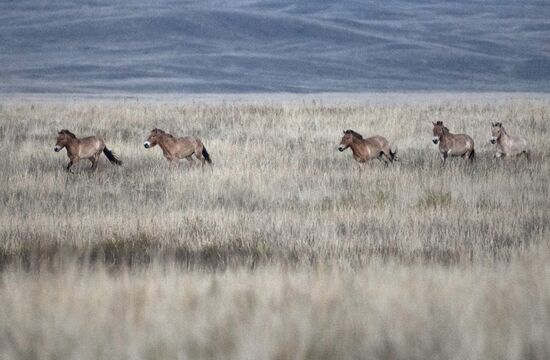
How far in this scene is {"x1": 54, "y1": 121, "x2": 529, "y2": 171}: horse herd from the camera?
51.2 feet

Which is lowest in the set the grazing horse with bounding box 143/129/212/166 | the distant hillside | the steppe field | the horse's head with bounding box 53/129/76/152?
the steppe field

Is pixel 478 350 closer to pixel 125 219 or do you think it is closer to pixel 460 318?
pixel 460 318

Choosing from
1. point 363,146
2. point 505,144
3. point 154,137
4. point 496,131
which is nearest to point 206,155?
point 154,137

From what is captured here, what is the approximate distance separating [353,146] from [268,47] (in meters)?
98.6

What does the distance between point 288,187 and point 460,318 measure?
861cm

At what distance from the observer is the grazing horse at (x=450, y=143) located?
15.9 m

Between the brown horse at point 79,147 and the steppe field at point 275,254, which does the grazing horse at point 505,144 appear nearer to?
the steppe field at point 275,254

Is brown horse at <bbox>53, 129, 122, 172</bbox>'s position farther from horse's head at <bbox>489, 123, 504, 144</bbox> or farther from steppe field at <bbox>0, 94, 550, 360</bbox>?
horse's head at <bbox>489, 123, 504, 144</bbox>

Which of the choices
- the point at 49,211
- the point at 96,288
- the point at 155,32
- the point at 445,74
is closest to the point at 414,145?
the point at 49,211

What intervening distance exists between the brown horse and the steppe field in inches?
11.8

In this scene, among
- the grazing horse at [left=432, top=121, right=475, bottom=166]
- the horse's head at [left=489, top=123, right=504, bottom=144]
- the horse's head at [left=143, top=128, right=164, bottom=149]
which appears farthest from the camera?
the horse's head at [left=489, top=123, right=504, bottom=144]

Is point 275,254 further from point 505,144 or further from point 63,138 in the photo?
point 505,144

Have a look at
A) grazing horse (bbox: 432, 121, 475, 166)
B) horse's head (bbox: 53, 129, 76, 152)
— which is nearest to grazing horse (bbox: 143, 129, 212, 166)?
horse's head (bbox: 53, 129, 76, 152)

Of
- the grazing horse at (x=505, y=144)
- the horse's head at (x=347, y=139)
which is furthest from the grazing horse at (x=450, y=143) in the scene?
the horse's head at (x=347, y=139)
